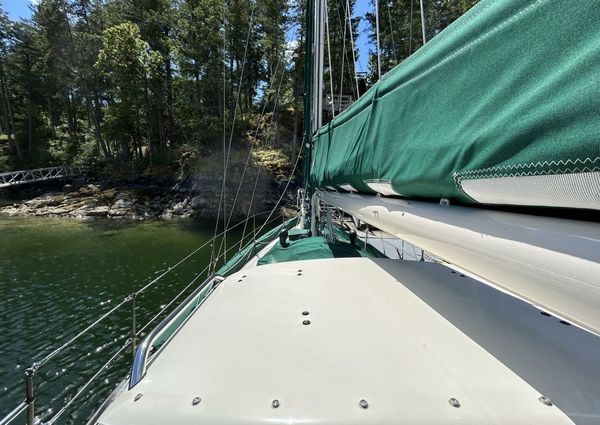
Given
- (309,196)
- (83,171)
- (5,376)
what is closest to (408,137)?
(309,196)

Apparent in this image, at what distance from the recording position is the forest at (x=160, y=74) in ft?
63.8

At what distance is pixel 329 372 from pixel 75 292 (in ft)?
29.1

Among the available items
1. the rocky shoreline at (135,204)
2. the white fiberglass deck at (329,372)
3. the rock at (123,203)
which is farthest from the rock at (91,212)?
the white fiberglass deck at (329,372)

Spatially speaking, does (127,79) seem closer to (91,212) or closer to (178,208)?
(91,212)

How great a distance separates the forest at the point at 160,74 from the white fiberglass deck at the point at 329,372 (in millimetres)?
16806

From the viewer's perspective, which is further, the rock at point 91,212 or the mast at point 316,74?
the rock at point 91,212

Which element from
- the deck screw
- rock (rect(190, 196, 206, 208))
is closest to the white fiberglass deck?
the deck screw

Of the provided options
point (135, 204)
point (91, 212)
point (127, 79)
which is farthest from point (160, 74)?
point (91, 212)

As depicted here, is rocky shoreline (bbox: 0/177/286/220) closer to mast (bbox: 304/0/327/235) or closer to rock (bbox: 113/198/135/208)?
rock (bbox: 113/198/135/208)

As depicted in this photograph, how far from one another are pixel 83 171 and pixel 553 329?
1217 inches

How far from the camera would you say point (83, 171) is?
1003 inches

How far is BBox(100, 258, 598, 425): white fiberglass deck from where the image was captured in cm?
90

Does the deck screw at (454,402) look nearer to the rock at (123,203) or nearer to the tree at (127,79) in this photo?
the rock at (123,203)

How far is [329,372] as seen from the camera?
1.04 m
